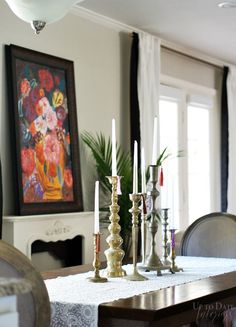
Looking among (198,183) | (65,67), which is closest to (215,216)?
(65,67)

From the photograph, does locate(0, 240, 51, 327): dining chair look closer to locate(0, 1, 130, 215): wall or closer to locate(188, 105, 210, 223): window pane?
locate(0, 1, 130, 215): wall

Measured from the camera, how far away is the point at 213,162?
7.88 meters

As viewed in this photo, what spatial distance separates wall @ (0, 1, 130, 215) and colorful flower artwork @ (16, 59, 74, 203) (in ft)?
0.43

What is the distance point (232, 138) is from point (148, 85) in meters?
2.10

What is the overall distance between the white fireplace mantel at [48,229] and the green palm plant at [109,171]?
0.28 meters

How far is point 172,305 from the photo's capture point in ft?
6.66

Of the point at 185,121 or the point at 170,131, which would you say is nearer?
the point at 170,131

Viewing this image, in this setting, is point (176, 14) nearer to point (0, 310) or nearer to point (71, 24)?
point (71, 24)

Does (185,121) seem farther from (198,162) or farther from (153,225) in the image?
(153,225)

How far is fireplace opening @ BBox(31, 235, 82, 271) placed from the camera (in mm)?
5070

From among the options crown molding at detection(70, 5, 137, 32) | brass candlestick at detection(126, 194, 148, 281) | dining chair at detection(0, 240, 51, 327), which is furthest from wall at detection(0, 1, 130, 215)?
dining chair at detection(0, 240, 51, 327)

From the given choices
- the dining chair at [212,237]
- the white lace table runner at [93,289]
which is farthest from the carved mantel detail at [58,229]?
the white lace table runner at [93,289]

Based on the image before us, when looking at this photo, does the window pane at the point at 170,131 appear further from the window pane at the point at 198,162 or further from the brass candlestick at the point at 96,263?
the brass candlestick at the point at 96,263

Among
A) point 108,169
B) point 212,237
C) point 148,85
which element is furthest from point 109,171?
point 212,237
